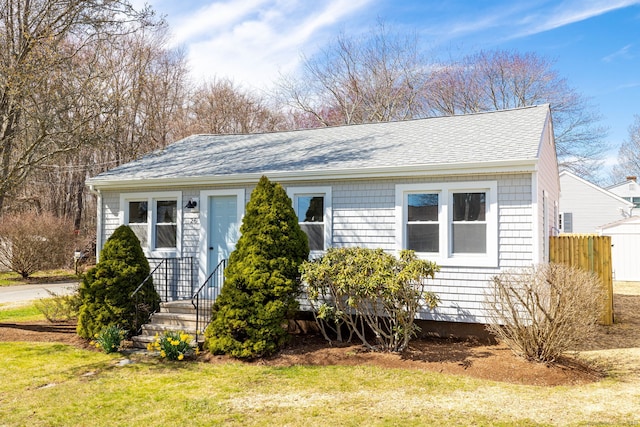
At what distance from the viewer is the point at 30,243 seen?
19281 mm

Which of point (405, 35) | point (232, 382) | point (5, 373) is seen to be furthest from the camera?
point (405, 35)

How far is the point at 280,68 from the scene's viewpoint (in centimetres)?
2675

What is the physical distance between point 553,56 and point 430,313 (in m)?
25.0

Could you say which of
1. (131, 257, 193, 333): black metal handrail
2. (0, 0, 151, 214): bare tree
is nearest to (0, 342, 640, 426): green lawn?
(131, 257, 193, 333): black metal handrail

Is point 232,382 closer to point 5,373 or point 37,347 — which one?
point 5,373

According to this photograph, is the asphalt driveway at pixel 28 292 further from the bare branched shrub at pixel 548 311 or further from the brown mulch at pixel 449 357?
the bare branched shrub at pixel 548 311

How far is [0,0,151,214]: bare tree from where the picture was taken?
9.09 meters

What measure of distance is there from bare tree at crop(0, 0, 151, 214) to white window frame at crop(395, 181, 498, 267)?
6.49 metres

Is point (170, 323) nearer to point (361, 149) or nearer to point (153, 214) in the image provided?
point (153, 214)

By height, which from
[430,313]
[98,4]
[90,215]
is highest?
[98,4]

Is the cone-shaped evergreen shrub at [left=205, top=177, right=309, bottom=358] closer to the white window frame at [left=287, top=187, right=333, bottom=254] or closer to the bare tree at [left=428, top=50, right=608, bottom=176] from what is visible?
the white window frame at [left=287, top=187, right=333, bottom=254]

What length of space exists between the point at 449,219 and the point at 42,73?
26.6 feet

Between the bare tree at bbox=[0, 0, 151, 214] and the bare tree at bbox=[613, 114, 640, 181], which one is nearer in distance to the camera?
the bare tree at bbox=[0, 0, 151, 214]

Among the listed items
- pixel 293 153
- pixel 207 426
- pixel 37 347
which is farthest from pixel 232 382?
pixel 293 153
